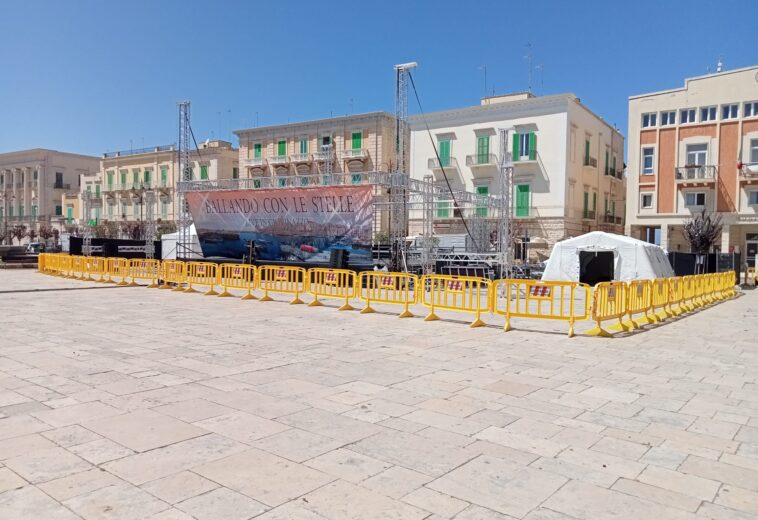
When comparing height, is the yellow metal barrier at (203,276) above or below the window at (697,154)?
below

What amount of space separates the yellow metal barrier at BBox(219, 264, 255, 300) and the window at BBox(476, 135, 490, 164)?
2569cm

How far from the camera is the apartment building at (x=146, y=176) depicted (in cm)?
5444

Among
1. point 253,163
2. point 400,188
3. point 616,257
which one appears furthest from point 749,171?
point 253,163

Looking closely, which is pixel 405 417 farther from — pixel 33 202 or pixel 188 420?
pixel 33 202

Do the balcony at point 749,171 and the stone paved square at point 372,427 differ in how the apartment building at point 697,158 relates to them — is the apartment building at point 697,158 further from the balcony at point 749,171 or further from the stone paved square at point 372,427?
the stone paved square at point 372,427

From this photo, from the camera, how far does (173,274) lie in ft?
66.7

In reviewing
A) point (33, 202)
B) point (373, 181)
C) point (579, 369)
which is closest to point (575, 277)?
point (373, 181)

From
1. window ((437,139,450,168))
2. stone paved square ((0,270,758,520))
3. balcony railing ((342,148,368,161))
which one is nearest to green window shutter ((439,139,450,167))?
window ((437,139,450,168))

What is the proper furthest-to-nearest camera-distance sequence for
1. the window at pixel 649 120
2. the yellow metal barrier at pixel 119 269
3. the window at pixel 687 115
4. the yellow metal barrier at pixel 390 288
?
1. the window at pixel 649 120
2. the window at pixel 687 115
3. the yellow metal barrier at pixel 119 269
4. the yellow metal barrier at pixel 390 288

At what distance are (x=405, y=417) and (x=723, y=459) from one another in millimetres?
2650

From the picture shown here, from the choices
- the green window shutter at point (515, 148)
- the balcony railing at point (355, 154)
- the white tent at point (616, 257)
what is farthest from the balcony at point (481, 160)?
the white tent at point (616, 257)

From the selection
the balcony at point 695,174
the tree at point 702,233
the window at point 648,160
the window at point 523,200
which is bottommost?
the tree at point 702,233

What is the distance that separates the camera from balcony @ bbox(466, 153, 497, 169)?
3965cm

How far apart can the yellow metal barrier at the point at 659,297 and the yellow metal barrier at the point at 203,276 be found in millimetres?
12538
